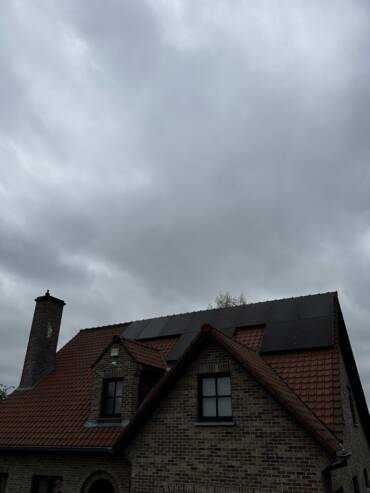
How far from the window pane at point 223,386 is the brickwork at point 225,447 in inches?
10.1

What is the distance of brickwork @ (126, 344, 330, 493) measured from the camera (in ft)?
27.7

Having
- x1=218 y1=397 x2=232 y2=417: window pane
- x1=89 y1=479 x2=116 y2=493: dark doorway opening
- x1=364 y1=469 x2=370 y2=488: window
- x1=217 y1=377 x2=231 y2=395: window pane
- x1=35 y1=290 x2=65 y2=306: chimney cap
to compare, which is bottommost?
x1=89 y1=479 x2=116 y2=493: dark doorway opening

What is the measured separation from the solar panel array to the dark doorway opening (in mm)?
4452

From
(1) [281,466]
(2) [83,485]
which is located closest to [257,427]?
(1) [281,466]

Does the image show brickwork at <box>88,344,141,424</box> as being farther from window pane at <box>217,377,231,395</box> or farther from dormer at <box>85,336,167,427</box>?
window pane at <box>217,377,231,395</box>

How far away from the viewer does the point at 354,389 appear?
14938mm

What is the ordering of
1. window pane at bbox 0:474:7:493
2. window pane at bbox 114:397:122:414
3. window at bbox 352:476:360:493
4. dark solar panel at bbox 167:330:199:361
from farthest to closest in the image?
dark solar panel at bbox 167:330:199:361
window pane at bbox 0:474:7:493
window pane at bbox 114:397:122:414
window at bbox 352:476:360:493

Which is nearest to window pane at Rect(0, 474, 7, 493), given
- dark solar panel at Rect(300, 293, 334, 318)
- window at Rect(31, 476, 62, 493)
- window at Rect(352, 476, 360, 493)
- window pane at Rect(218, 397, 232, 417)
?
window at Rect(31, 476, 62, 493)

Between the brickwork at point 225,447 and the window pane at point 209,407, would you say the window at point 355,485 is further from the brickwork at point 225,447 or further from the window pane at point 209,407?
the window pane at point 209,407

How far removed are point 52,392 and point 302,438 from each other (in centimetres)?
1034

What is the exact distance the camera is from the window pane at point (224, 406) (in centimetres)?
980

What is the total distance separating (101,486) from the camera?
36.9ft

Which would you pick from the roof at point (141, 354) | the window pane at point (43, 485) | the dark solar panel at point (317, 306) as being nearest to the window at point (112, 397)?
the roof at point (141, 354)

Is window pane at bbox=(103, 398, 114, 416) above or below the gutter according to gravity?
above
